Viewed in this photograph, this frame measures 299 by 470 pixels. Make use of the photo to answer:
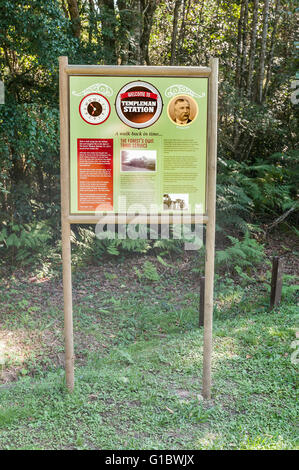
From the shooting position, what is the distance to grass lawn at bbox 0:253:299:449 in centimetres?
338

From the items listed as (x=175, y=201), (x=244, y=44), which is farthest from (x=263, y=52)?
(x=175, y=201)

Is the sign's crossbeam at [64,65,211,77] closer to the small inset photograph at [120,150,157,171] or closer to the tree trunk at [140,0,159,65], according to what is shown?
the small inset photograph at [120,150,157,171]

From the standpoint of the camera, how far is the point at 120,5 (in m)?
10.8

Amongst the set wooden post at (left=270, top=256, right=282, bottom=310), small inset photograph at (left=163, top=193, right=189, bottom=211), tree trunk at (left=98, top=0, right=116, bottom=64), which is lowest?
wooden post at (left=270, top=256, right=282, bottom=310)

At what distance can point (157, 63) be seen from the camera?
13461 mm

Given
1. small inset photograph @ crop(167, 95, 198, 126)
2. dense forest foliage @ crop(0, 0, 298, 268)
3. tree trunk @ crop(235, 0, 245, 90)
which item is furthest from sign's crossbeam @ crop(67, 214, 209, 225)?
tree trunk @ crop(235, 0, 245, 90)

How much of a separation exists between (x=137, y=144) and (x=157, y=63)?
1078 centimetres

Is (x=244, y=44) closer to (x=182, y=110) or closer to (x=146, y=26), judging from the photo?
(x=146, y=26)

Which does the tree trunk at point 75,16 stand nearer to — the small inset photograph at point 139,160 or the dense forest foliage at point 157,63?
the dense forest foliage at point 157,63

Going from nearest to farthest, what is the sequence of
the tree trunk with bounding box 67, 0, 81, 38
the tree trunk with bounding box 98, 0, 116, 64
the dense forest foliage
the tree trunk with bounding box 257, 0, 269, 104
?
the dense forest foliage < the tree trunk with bounding box 67, 0, 81, 38 < the tree trunk with bounding box 98, 0, 116, 64 < the tree trunk with bounding box 257, 0, 269, 104

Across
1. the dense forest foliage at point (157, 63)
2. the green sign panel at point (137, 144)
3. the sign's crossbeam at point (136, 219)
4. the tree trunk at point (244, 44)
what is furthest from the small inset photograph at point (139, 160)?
the tree trunk at point (244, 44)

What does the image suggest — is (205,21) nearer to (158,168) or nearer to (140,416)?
(158,168)

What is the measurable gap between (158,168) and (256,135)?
8.88 m

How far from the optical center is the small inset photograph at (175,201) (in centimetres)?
375
